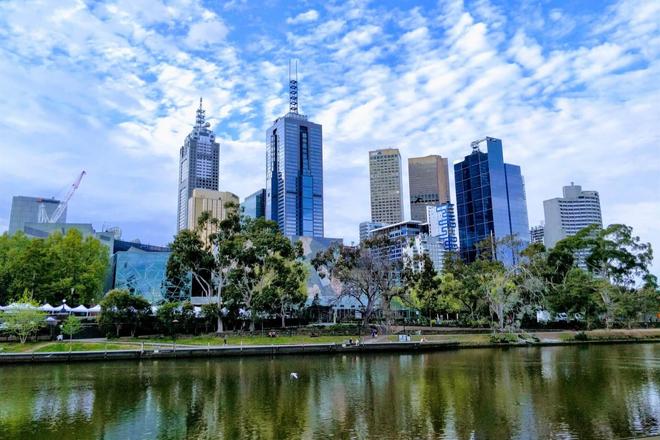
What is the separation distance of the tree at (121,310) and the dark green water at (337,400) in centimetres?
1169

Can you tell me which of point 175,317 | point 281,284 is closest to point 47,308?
point 175,317

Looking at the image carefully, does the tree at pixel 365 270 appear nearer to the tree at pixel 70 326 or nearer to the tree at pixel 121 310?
the tree at pixel 121 310

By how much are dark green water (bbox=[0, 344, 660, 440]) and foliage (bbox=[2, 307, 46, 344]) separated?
8342 mm

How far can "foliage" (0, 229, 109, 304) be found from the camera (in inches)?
2608

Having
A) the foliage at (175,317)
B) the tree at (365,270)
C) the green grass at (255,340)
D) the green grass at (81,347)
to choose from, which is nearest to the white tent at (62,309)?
the green grass at (81,347)

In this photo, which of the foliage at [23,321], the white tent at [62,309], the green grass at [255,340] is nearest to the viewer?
the foliage at [23,321]

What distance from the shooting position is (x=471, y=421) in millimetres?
20422

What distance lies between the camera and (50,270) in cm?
6888

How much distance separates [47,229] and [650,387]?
13554cm

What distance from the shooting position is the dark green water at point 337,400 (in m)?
19.5

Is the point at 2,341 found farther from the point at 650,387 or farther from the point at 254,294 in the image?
the point at 650,387

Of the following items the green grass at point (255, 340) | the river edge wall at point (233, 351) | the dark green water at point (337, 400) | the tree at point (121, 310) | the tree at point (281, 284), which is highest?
the tree at point (281, 284)

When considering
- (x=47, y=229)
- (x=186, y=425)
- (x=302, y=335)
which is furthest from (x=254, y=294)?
(x=47, y=229)

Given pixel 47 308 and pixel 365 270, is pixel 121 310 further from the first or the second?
pixel 365 270
